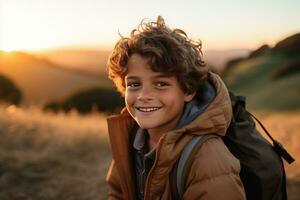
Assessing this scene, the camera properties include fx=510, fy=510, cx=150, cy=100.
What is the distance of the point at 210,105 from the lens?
8.14ft

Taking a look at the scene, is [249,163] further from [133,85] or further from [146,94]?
[133,85]

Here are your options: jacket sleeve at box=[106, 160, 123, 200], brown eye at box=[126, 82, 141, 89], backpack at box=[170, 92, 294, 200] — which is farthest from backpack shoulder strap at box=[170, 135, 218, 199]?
jacket sleeve at box=[106, 160, 123, 200]

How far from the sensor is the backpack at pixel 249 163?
242 centimetres

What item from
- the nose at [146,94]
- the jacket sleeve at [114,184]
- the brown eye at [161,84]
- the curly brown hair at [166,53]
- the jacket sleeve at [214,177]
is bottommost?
the jacket sleeve at [114,184]

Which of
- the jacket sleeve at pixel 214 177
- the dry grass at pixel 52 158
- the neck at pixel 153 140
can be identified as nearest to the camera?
the jacket sleeve at pixel 214 177

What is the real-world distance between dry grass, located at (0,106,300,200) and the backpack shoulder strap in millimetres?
2942

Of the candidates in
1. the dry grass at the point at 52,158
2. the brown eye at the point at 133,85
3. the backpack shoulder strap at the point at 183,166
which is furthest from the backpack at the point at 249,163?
the dry grass at the point at 52,158

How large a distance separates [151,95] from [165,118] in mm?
153

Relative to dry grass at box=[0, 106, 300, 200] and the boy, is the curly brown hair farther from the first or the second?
dry grass at box=[0, 106, 300, 200]

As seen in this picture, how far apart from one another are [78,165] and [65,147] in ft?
1.29

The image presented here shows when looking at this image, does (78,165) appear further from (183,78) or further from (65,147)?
(183,78)

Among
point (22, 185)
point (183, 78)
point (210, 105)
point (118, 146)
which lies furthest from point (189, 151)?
point (22, 185)

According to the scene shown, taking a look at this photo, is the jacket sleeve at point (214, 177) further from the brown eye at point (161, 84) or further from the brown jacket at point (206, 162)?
the brown eye at point (161, 84)

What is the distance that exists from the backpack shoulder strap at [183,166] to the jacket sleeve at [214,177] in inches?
1.0
